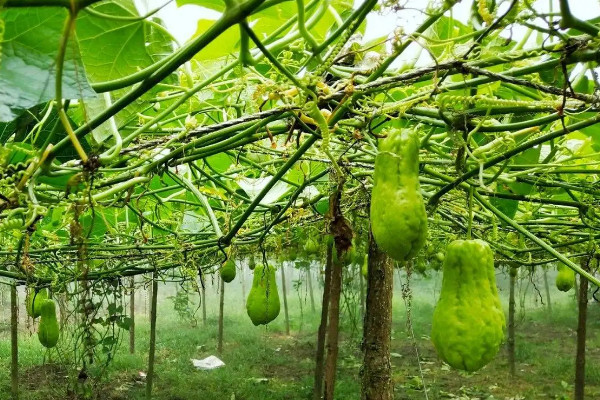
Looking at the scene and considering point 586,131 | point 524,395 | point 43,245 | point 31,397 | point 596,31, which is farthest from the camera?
point 524,395

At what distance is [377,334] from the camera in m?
2.34

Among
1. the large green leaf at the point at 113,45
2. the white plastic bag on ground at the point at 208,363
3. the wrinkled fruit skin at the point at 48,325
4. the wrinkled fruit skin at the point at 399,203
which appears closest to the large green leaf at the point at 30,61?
the large green leaf at the point at 113,45

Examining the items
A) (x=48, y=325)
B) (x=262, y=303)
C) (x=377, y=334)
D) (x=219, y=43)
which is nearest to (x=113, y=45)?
(x=219, y=43)

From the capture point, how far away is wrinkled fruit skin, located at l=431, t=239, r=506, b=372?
83 centimetres

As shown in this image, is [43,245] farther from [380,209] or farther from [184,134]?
[380,209]

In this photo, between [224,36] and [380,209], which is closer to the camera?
[380,209]

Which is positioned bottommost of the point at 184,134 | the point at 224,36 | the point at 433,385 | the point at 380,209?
the point at 433,385

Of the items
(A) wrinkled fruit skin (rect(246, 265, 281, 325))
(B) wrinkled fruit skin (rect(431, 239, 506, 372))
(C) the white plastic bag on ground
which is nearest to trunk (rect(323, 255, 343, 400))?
(A) wrinkled fruit skin (rect(246, 265, 281, 325))

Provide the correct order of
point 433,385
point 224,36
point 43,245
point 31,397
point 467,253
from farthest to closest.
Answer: point 433,385
point 31,397
point 43,245
point 224,36
point 467,253

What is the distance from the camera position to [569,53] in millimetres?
654

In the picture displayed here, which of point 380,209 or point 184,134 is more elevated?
point 184,134

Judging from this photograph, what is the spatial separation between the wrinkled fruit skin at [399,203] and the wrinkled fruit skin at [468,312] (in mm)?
137

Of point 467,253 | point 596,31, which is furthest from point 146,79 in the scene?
point 467,253

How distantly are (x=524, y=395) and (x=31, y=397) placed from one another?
217 inches
